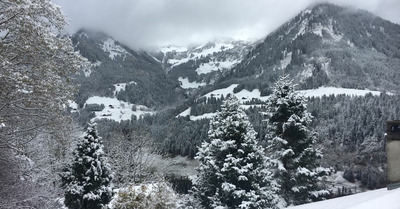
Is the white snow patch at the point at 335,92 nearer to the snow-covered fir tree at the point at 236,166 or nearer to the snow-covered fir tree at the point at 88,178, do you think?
the snow-covered fir tree at the point at 236,166

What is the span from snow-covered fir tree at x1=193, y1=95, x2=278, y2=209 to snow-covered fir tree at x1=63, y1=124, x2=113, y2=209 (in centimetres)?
949

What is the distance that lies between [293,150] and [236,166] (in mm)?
3833

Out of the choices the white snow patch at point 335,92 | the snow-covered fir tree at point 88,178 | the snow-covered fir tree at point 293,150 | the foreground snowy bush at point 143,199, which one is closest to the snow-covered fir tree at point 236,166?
the snow-covered fir tree at point 293,150

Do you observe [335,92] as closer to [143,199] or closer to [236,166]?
[236,166]

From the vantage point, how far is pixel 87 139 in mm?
26844

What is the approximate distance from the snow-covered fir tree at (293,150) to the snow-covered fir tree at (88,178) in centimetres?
1448

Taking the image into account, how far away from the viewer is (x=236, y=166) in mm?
21312

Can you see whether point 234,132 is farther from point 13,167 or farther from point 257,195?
point 13,167

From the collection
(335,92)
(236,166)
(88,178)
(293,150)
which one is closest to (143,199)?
(236,166)

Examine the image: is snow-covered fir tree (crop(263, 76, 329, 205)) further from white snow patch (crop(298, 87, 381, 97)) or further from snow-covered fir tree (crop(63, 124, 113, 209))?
white snow patch (crop(298, 87, 381, 97))

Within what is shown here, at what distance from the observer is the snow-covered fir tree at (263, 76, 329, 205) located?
19.8m

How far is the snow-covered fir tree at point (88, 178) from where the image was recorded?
2578 cm

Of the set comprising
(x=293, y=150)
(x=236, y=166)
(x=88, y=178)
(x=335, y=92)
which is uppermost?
(x=335, y=92)

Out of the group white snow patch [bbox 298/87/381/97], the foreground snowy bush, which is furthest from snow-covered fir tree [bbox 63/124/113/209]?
white snow patch [bbox 298/87/381/97]
